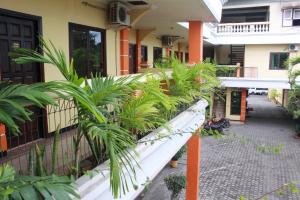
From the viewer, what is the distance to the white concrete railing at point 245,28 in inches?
851

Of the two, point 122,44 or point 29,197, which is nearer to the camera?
point 29,197

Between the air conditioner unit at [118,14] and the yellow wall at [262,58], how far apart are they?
17023mm

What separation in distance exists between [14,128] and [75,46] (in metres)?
5.75

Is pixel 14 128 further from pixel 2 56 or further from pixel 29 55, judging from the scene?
pixel 2 56

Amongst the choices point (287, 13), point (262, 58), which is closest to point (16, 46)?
point (262, 58)

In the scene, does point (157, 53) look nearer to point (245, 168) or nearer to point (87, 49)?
point (245, 168)

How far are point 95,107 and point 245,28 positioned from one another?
21.9m

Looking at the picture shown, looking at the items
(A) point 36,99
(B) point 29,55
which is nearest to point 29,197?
(A) point 36,99

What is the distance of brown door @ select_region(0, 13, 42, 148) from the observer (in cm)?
491

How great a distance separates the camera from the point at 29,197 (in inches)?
64.0

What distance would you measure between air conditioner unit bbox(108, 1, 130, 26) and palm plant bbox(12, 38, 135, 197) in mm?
5112

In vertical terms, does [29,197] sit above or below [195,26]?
below

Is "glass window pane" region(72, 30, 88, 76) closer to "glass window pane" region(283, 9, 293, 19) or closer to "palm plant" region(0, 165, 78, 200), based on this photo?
"palm plant" region(0, 165, 78, 200)

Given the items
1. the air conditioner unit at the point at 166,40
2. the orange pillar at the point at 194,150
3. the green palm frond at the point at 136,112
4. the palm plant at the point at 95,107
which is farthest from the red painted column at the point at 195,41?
the palm plant at the point at 95,107
